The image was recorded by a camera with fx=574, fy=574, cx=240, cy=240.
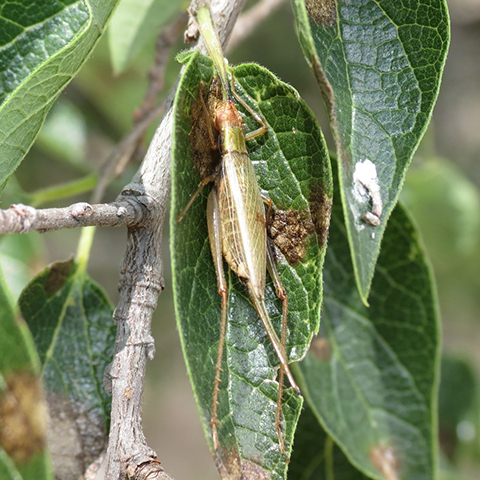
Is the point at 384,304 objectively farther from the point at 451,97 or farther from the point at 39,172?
the point at 451,97

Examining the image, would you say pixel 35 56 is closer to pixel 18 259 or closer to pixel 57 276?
pixel 57 276

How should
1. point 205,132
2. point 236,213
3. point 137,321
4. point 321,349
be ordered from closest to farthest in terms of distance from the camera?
point 137,321 < point 205,132 < point 236,213 < point 321,349

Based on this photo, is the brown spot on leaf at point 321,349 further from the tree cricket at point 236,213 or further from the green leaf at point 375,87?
the green leaf at point 375,87

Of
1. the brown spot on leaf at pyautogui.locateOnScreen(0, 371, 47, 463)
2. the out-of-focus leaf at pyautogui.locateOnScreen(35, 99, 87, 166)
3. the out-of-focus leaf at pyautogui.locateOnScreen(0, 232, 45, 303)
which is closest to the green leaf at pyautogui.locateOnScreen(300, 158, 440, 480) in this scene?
the brown spot on leaf at pyautogui.locateOnScreen(0, 371, 47, 463)

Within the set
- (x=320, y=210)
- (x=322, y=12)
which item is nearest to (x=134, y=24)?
(x=322, y=12)

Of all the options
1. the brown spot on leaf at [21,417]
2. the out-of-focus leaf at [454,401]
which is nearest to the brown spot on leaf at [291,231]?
the brown spot on leaf at [21,417]

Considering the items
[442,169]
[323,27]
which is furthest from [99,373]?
[442,169]
